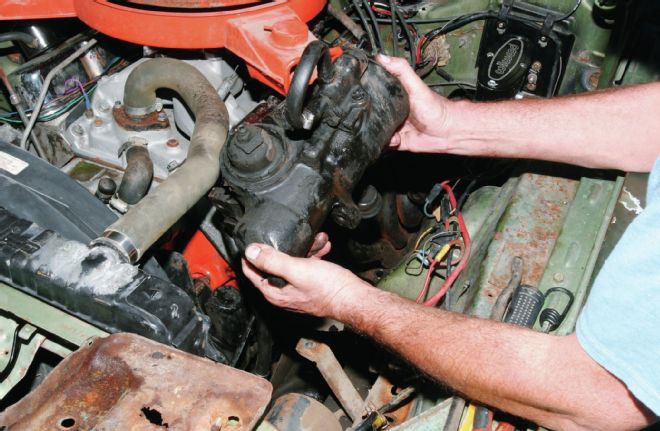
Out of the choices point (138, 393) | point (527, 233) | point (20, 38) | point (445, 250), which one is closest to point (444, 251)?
point (445, 250)

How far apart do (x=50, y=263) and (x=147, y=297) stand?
0.20m

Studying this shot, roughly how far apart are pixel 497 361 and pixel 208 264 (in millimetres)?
913

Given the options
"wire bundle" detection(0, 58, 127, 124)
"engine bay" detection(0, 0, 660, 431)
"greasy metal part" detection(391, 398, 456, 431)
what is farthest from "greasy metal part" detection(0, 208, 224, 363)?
"wire bundle" detection(0, 58, 127, 124)

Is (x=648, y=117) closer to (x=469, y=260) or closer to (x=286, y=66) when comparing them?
(x=469, y=260)

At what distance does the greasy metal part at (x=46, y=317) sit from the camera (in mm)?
1120

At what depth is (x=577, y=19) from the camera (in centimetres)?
168

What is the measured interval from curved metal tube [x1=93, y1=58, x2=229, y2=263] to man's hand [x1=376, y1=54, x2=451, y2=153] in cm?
47

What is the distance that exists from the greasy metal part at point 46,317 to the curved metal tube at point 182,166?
0.49 feet

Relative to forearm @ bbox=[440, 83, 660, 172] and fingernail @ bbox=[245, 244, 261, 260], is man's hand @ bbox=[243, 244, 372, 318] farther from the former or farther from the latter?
forearm @ bbox=[440, 83, 660, 172]

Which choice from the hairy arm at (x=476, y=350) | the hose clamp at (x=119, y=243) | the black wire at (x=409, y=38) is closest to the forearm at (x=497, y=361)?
the hairy arm at (x=476, y=350)

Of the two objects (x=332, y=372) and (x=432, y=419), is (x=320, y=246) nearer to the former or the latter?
(x=332, y=372)

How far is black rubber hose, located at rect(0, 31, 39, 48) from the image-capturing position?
1.65 meters

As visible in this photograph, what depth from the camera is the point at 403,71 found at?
163 centimetres

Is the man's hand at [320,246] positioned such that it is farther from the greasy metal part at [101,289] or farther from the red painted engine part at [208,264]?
the greasy metal part at [101,289]
